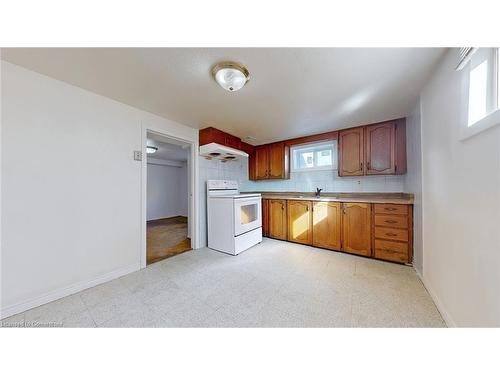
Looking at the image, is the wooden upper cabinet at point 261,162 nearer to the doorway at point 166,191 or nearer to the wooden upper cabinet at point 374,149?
the wooden upper cabinet at point 374,149

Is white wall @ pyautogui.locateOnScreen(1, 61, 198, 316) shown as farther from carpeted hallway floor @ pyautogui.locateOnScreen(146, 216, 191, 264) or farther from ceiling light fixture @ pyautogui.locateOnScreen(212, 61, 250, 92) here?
ceiling light fixture @ pyautogui.locateOnScreen(212, 61, 250, 92)

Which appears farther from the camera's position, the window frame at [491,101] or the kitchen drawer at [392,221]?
the kitchen drawer at [392,221]

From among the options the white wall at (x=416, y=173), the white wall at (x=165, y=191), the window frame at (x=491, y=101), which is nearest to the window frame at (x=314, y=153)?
the white wall at (x=416, y=173)

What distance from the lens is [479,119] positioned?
0.83 meters

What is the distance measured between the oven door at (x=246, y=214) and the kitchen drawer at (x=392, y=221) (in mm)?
1762

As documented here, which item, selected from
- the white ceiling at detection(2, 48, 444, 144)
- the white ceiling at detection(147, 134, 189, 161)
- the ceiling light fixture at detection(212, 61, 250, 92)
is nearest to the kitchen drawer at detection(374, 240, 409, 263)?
the white ceiling at detection(2, 48, 444, 144)

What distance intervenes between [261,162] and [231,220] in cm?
165

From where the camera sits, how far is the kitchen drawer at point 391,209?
6.60 ft

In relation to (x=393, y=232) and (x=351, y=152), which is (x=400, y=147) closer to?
(x=351, y=152)

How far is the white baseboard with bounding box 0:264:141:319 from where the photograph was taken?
1.23 meters

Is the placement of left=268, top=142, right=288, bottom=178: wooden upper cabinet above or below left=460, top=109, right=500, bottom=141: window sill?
above

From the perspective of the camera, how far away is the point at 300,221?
2770 mm

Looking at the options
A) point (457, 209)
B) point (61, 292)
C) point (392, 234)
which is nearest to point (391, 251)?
point (392, 234)

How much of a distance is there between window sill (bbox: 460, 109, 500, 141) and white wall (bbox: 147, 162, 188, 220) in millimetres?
6392
